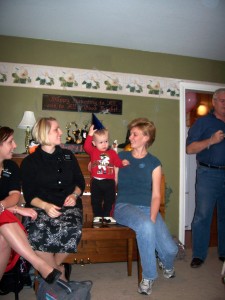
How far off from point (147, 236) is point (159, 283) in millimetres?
660

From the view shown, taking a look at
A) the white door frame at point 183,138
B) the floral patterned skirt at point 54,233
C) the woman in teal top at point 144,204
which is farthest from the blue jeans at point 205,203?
the floral patterned skirt at point 54,233

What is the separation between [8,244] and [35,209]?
338mm

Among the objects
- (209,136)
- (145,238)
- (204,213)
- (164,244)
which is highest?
(209,136)

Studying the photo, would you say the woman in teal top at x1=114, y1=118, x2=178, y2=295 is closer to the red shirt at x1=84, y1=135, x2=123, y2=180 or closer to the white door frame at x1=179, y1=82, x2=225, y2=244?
the red shirt at x1=84, y1=135, x2=123, y2=180

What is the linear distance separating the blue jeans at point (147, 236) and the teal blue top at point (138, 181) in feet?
0.23

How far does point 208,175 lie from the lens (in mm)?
2846

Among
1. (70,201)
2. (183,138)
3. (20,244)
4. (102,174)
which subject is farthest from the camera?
(183,138)

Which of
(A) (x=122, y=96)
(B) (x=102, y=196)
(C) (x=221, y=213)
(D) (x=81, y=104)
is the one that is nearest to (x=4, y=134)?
(B) (x=102, y=196)

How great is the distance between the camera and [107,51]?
3.84m

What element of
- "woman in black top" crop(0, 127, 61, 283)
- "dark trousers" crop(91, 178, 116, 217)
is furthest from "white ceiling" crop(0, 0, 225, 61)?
"dark trousers" crop(91, 178, 116, 217)

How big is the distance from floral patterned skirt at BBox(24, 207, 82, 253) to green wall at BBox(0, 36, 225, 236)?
1.86 meters

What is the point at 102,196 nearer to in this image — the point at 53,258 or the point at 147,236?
the point at 147,236

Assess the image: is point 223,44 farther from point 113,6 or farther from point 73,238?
point 73,238

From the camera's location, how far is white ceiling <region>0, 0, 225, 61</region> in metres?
2.73
